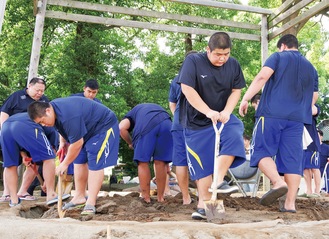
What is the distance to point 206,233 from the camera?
2969mm

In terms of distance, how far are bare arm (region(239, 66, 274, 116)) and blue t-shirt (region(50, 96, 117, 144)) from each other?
51.7 inches

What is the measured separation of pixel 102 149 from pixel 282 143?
178 cm

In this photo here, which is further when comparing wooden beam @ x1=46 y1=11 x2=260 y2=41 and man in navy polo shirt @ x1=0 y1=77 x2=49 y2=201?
wooden beam @ x1=46 y1=11 x2=260 y2=41

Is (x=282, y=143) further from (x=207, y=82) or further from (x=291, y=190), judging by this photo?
(x=207, y=82)

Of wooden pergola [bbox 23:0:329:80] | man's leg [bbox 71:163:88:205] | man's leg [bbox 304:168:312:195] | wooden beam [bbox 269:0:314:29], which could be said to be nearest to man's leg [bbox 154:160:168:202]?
man's leg [bbox 71:163:88:205]

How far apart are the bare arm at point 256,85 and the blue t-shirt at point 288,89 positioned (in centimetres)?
7

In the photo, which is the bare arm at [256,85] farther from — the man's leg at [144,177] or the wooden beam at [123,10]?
the wooden beam at [123,10]

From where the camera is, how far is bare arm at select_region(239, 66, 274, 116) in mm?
4828

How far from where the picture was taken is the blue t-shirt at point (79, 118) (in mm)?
4527

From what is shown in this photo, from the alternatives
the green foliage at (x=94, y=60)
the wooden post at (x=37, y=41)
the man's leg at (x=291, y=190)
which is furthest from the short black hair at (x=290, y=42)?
the green foliage at (x=94, y=60)

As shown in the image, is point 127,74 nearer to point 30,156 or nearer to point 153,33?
point 153,33

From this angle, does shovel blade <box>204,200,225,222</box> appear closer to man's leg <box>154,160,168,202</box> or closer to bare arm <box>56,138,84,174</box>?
bare arm <box>56,138,84,174</box>

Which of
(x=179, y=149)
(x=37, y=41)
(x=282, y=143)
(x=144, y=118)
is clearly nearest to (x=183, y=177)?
(x=179, y=149)

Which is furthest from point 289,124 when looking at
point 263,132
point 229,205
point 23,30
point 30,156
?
point 23,30
